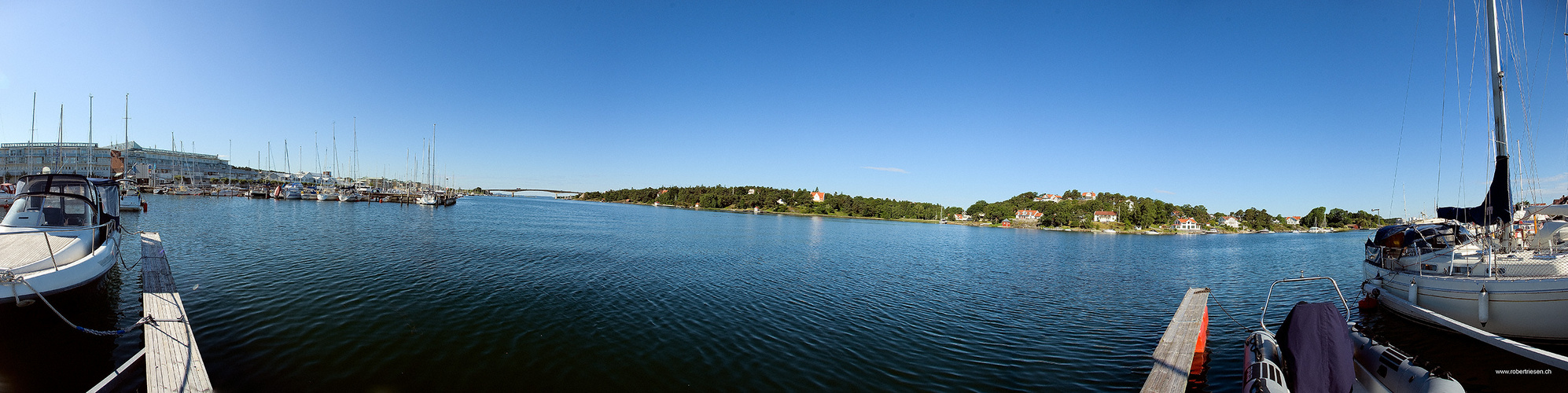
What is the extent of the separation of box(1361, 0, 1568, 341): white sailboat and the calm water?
3.20 feet

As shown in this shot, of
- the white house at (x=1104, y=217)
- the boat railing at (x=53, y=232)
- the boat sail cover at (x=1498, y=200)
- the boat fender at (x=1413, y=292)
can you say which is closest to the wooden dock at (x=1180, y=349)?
the boat fender at (x=1413, y=292)

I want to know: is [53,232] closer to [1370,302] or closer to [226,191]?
[1370,302]

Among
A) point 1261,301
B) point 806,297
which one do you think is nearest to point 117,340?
point 806,297

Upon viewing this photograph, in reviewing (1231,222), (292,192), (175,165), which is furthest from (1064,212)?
(175,165)

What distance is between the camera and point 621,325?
13000mm

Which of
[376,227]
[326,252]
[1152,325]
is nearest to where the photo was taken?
[1152,325]

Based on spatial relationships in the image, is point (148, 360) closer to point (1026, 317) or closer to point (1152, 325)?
point (1026, 317)

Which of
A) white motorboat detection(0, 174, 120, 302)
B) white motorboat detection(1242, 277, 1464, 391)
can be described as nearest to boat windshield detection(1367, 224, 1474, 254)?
white motorboat detection(1242, 277, 1464, 391)

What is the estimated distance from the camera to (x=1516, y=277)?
13203 millimetres

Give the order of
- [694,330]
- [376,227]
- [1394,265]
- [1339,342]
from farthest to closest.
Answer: [376,227], [1394,265], [694,330], [1339,342]

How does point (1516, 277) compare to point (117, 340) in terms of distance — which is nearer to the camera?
point (117, 340)

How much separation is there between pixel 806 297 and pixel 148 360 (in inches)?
581

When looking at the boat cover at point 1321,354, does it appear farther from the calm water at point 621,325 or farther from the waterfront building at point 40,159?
the waterfront building at point 40,159

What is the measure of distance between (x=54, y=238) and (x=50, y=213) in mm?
3068
